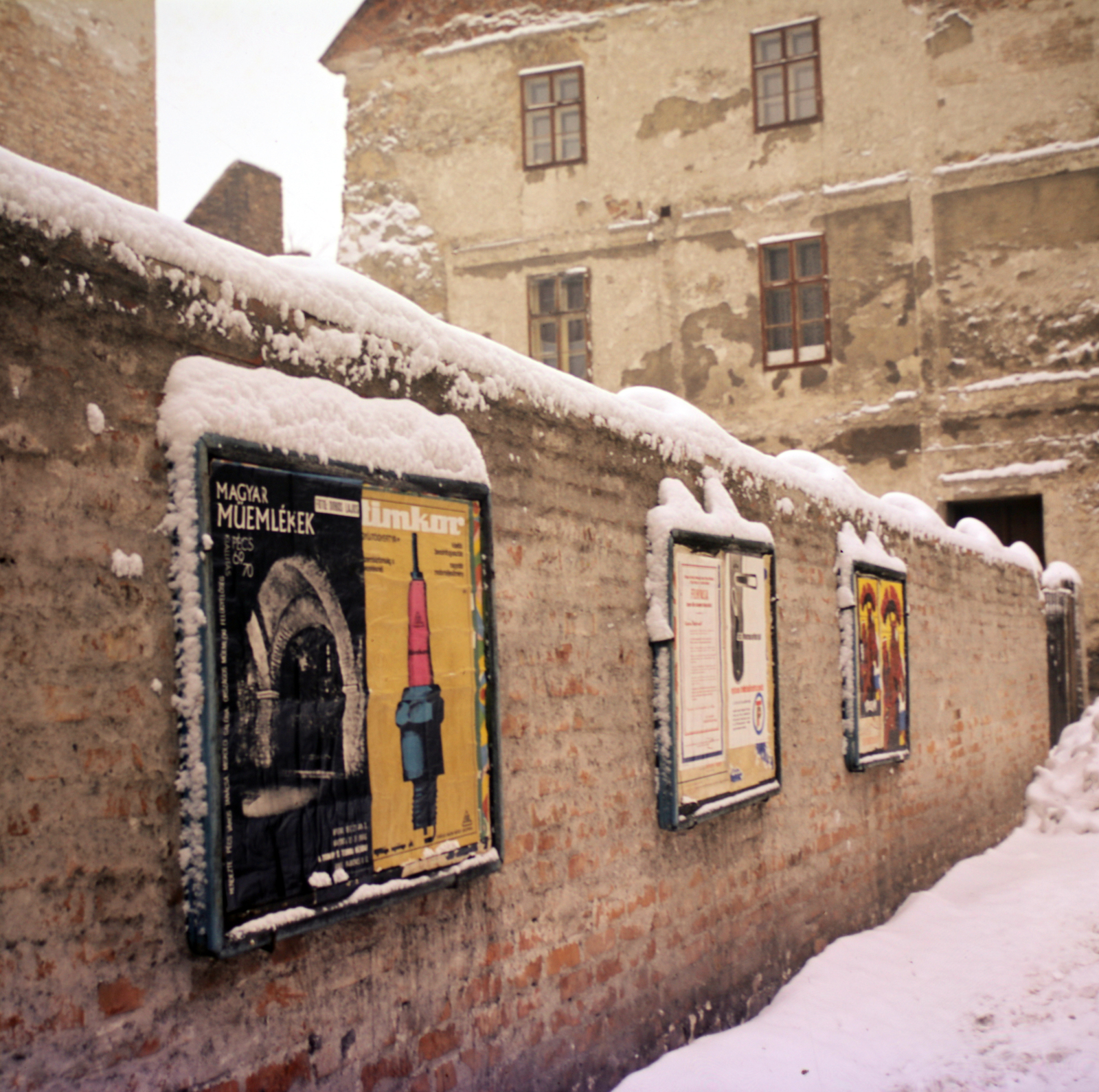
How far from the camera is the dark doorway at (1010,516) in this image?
14109mm

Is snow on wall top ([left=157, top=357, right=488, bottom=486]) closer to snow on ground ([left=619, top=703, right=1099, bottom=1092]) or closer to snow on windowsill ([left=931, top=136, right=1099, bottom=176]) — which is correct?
snow on ground ([left=619, top=703, right=1099, bottom=1092])

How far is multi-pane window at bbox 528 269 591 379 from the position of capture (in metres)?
15.3

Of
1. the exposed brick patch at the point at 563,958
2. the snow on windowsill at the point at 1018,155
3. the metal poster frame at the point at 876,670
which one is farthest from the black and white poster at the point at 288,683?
the snow on windowsill at the point at 1018,155

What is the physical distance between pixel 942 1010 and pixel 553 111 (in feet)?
44.2

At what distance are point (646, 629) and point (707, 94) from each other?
12714 millimetres

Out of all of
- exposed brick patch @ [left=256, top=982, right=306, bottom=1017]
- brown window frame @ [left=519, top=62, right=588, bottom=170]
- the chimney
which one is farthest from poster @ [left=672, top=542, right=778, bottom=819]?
the chimney

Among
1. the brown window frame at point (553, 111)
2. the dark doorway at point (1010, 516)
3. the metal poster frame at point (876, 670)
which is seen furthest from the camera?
the brown window frame at point (553, 111)

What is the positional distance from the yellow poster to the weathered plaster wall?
1213 centimetres

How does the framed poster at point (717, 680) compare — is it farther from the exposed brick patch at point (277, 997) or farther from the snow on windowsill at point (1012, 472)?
the snow on windowsill at point (1012, 472)

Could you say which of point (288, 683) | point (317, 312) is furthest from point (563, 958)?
point (317, 312)

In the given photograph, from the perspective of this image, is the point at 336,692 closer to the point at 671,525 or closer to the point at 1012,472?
the point at 671,525

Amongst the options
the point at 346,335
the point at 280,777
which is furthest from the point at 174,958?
the point at 346,335

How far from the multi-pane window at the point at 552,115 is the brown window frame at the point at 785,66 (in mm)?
2394

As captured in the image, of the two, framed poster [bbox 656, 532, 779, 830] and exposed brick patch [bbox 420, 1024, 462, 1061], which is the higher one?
framed poster [bbox 656, 532, 779, 830]
